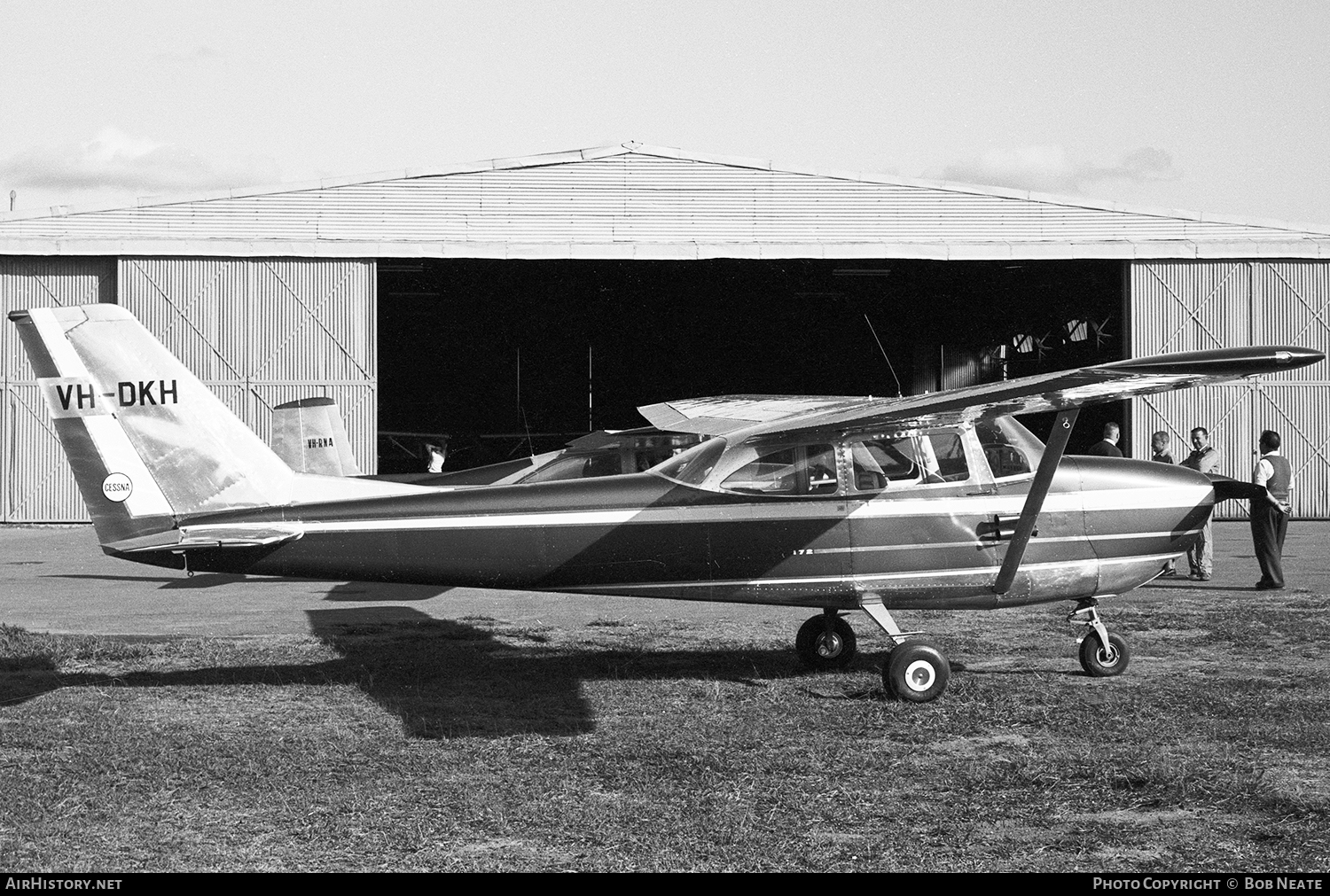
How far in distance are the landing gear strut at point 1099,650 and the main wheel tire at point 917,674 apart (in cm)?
139

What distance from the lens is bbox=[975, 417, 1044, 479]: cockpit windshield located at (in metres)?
9.36

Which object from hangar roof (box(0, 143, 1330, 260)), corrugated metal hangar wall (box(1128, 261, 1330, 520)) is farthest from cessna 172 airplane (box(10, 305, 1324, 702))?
hangar roof (box(0, 143, 1330, 260))

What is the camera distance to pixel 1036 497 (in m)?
8.86

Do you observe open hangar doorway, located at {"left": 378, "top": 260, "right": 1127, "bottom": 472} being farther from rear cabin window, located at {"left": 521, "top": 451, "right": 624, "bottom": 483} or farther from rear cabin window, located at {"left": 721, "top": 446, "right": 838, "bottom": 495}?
rear cabin window, located at {"left": 721, "top": 446, "right": 838, "bottom": 495}

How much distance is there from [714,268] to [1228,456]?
13298 millimetres

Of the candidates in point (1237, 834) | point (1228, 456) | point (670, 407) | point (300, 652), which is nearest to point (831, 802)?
point (1237, 834)

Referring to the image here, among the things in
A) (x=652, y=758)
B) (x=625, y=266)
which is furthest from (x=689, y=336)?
(x=652, y=758)

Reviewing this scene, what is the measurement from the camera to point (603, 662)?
10.4 meters

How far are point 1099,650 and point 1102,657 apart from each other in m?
0.06

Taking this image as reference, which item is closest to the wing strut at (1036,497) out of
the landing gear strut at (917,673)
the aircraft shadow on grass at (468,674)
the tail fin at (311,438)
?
the landing gear strut at (917,673)

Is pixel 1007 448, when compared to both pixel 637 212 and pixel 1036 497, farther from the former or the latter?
pixel 637 212

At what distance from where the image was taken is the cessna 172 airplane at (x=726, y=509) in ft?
26.9
